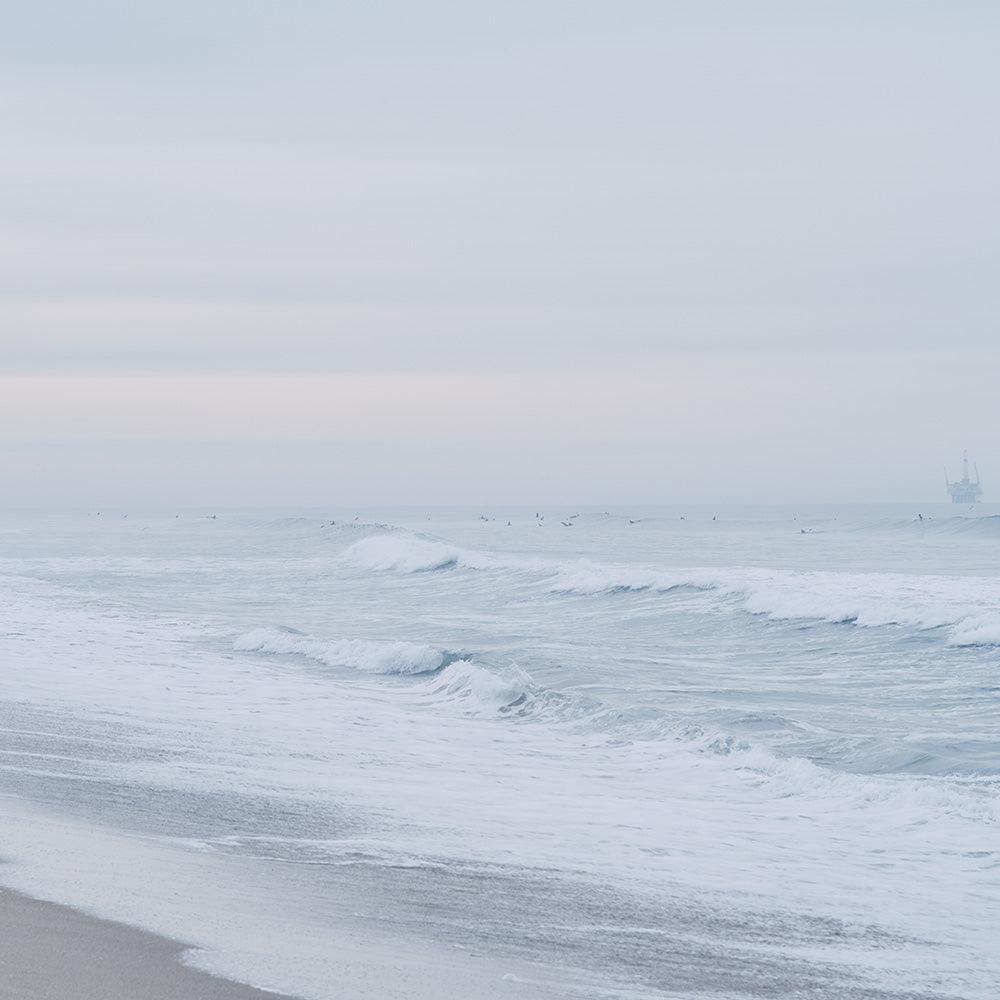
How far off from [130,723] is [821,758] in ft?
22.6

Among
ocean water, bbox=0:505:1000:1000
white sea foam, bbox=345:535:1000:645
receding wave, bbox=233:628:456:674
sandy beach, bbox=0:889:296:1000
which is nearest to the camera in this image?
sandy beach, bbox=0:889:296:1000

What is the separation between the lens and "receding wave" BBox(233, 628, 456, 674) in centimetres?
1936

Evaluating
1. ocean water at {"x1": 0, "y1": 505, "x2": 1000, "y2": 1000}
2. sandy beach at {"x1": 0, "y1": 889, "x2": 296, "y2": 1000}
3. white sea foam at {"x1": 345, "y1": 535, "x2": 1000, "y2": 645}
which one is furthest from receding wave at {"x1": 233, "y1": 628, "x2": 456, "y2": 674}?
sandy beach at {"x1": 0, "y1": 889, "x2": 296, "y2": 1000}

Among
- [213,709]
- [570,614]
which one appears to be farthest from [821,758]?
[570,614]

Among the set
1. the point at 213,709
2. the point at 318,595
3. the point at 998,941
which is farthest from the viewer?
the point at 318,595

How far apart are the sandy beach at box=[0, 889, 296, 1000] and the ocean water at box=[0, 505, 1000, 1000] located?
0.70 ft

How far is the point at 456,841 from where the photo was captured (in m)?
8.75

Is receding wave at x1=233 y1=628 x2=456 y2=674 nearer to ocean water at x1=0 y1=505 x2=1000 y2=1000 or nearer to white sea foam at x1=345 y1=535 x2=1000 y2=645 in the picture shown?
ocean water at x1=0 y1=505 x2=1000 y2=1000

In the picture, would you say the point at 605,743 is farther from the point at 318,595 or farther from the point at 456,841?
the point at 318,595

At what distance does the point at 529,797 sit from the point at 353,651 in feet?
34.4

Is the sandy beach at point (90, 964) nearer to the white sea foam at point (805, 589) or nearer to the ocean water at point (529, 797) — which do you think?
the ocean water at point (529, 797)

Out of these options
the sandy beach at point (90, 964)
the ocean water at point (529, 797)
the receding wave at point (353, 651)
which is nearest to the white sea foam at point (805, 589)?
the ocean water at point (529, 797)

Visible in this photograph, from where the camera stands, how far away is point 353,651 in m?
20.7

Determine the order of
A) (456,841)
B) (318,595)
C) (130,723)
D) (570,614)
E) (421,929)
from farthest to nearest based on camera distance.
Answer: (318,595)
(570,614)
(130,723)
(456,841)
(421,929)
